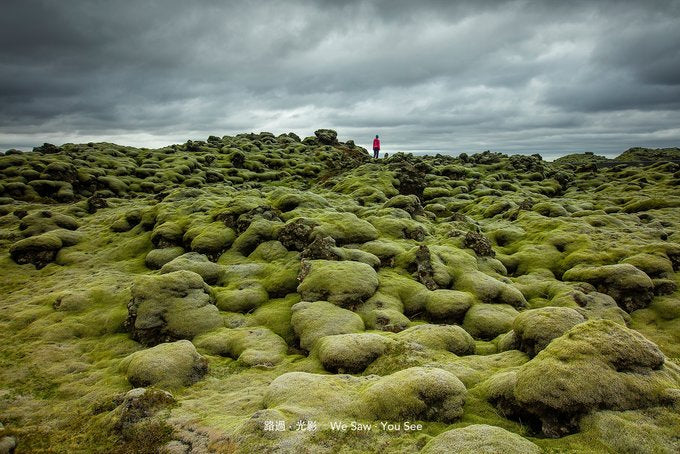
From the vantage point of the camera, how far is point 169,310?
19.7 metres

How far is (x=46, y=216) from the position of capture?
38188mm

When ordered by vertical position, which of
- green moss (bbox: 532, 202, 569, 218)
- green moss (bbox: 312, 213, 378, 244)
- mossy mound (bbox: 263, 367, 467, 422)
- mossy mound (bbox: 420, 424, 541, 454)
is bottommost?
mossy mound (bbox: 263, 367, 467, 422)

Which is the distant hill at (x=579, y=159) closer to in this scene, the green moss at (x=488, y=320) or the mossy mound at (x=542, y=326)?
the green moss at (x=488, y=320)

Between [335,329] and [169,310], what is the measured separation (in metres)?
8.77

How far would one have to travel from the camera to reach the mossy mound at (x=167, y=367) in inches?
567

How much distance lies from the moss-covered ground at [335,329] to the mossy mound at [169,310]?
0.09 m

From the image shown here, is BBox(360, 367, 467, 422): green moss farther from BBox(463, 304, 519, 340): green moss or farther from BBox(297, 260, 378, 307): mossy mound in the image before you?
BBox(297, 260, 378, 307): mossy mound

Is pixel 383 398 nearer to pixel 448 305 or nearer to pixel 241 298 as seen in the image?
pixel 448 305

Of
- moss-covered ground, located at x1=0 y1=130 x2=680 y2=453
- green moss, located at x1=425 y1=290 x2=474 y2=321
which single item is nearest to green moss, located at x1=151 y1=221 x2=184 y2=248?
moss-covered ground, located at x1=0 y1=130 x2=680 y2=453

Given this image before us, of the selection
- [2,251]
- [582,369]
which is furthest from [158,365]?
[2,251]

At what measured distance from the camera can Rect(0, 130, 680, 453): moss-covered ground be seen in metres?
10.0

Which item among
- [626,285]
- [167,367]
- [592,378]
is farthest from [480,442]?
[626,285]

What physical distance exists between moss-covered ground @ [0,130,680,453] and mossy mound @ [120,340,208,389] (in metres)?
0.08

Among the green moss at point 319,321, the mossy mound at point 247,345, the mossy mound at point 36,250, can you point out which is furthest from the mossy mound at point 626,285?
the mossy mound at point 36,250
